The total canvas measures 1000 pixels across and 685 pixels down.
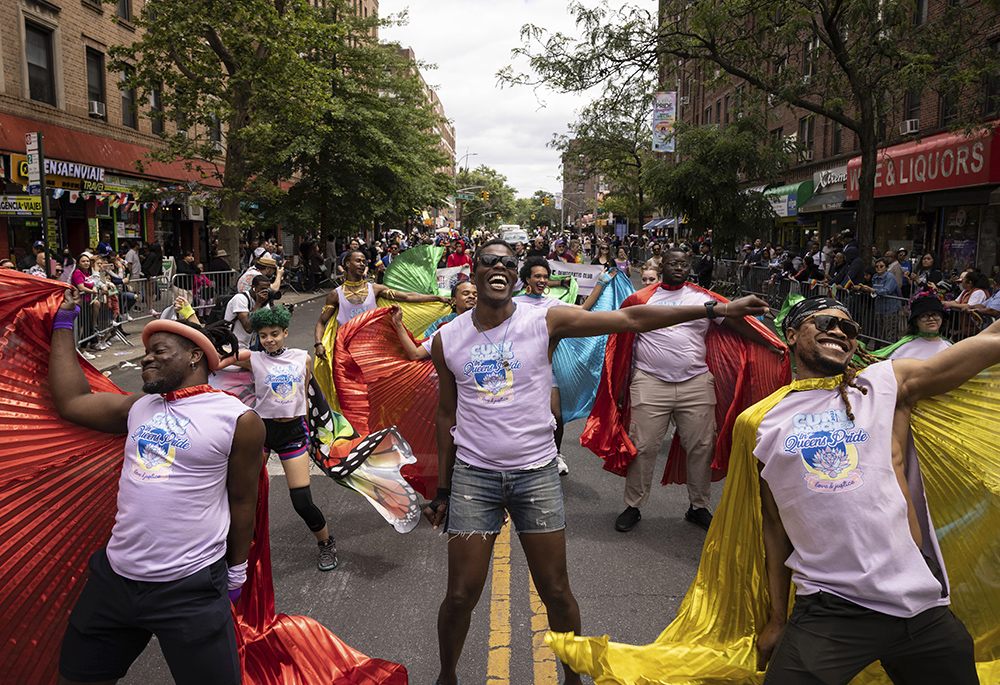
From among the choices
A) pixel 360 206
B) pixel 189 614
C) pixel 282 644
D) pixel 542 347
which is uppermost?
pixel 360 206

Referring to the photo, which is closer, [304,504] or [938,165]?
[304,504]

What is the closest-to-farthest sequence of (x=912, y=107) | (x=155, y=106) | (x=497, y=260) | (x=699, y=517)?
(x=497, y=260), (x=699, y=517), (x=912, y=107), (x=155, y=106)

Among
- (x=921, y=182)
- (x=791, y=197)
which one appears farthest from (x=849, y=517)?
(x=791, y=197)

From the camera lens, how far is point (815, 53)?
14.1 meters

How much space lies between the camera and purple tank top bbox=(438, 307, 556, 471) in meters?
3.12

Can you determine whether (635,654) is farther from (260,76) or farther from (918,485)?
(260,76)

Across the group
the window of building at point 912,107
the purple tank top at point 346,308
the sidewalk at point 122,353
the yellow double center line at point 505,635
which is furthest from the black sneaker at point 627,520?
the window of building at point 912,107

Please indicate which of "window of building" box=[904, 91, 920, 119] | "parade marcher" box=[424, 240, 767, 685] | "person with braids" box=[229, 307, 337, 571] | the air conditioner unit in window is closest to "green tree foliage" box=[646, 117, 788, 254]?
"window of building" box=[904, 91, 920, 119]

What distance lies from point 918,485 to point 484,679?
2076mm

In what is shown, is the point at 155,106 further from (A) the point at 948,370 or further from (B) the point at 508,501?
(A) the point at 948,370

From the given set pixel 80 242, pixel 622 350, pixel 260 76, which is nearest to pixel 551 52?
pixel 260 76

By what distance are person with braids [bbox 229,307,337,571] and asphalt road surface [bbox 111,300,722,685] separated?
32cm

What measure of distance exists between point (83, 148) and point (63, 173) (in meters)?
1.70

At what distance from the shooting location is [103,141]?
2209cm
